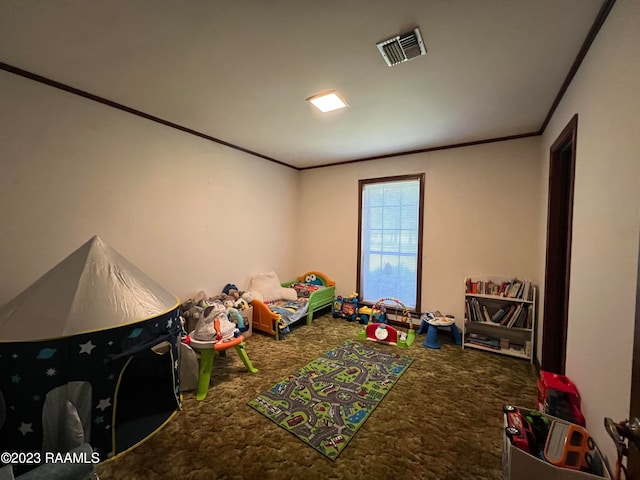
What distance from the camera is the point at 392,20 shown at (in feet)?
4.79

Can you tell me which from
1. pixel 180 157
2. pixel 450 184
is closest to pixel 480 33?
pixel 450 184

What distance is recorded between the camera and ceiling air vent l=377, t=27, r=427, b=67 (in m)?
1.57

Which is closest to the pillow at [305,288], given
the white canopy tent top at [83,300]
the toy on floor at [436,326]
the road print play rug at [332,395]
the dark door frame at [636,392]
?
the road print play rug at [332,395]

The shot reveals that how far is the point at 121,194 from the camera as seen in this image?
2523 millimetres

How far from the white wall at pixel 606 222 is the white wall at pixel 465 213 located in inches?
57.1

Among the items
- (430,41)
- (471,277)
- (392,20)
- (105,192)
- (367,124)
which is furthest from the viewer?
(471,277)

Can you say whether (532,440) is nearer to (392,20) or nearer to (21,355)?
(392,20)

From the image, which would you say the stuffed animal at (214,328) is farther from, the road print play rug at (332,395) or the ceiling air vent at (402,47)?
the ceiling air vent at (402,47)

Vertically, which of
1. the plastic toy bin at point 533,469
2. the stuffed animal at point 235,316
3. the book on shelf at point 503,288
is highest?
the book on shelf at point 503,288

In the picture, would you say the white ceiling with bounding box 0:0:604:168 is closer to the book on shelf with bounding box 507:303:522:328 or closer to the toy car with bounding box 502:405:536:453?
the book on shelf with bounding box 507:303:522:328

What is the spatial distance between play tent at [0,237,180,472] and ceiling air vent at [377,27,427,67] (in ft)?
7.64

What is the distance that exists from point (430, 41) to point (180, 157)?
271 centimetres

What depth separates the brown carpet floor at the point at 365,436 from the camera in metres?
1.48

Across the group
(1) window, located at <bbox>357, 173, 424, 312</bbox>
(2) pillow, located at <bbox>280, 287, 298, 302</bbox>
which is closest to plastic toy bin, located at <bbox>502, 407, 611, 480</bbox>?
(1) window, located at <bbox>357, 173, 424, 312</bbox>
